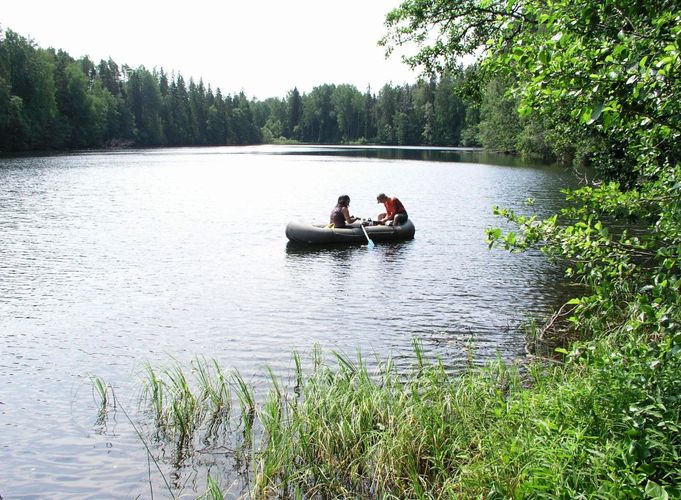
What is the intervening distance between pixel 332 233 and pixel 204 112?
105m

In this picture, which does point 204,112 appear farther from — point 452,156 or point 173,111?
point 452,156

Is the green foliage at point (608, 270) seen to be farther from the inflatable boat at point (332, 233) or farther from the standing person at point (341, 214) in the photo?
the standing person at point (341, 214)

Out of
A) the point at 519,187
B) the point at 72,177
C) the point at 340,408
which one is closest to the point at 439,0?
the point at 340,408

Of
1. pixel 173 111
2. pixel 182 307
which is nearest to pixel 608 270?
pixel 182 307

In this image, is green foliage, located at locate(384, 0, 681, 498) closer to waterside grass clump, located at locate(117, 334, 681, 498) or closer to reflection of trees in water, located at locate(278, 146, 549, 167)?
waterside grass clump, located at locate(117, 334, 681, 498)

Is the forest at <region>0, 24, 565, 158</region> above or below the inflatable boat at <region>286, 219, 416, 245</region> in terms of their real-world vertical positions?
above

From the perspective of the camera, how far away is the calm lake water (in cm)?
617

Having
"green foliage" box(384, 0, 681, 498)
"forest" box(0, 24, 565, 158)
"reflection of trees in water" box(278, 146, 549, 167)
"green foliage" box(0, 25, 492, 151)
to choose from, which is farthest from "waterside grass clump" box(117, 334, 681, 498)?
"reflection of trees in water" box(278, 146, 549, 167)

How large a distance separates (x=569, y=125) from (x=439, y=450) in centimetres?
959

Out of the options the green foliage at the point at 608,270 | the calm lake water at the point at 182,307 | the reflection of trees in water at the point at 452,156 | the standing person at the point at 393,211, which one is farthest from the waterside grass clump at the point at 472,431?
the reflection of trees in water at the point at 452,156

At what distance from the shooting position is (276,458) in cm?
528

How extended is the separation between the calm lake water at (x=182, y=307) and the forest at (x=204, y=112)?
4449mm

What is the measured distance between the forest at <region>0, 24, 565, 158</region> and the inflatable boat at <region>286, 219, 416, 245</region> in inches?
205

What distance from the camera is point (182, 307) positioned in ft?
36.2
